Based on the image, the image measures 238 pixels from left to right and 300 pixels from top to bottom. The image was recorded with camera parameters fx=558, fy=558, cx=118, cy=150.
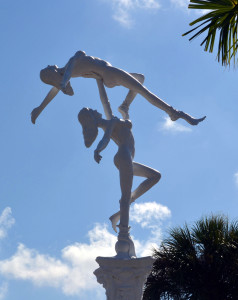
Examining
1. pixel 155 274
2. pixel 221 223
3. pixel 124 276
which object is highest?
pixel 221 223

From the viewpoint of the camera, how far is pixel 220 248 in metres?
14.0

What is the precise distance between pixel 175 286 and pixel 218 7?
26.8 ft

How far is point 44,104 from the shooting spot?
1038 centimetres

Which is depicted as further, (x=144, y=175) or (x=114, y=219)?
(x=144, y=175)

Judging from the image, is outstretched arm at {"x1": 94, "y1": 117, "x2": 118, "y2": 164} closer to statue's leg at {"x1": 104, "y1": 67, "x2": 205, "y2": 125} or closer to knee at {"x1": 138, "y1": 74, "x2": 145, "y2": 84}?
statue's leg at {"x1": 104, "y1": 67, "x2": 205, "y2": 125}

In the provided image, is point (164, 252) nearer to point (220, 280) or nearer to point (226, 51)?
point (220, 280)

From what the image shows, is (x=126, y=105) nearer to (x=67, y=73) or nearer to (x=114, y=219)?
(x=67, y=73)

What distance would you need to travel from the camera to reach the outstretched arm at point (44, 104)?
33.9 feet

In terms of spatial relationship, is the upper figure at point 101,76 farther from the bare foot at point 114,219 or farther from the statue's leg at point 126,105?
the bare foot at point 114,219

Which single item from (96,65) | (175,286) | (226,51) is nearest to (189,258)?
(175,286)

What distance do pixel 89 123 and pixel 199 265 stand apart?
613 centimetres

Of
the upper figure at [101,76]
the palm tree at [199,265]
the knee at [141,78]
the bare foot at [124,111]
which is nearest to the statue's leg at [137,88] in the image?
the upper figure at [101,76]

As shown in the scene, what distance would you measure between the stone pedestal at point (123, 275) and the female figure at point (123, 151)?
949 millimetres

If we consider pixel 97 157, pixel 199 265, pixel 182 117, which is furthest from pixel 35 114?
pixel 199 265
